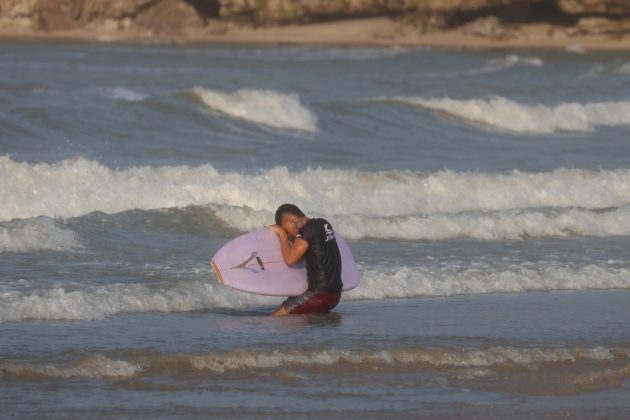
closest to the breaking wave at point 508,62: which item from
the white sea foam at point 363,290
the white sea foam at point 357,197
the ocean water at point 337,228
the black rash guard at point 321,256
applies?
the ocean water at point 337,228

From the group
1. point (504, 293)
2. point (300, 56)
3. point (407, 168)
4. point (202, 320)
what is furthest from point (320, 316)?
point (300, 56)

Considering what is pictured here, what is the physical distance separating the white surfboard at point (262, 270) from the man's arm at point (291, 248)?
18cm

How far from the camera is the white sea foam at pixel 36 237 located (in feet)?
34.3

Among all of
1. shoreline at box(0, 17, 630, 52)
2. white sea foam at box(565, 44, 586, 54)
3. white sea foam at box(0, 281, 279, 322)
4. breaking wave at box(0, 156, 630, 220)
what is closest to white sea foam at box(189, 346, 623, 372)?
white sea foam at box(0, 281, 279, 322)

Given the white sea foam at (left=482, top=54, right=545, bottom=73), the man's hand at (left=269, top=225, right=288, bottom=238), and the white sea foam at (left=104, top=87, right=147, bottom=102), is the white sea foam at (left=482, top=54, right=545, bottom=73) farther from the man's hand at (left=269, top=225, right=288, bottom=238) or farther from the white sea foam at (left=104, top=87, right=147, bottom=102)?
the man's hand at (left=269, top=225, right=288, bottom=238)

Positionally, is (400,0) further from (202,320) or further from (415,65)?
(202,320)

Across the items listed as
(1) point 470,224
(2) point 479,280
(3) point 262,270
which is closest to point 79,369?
(3) point 262,270

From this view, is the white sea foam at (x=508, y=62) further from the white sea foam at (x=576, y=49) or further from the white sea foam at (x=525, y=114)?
the white sea foam at (x=525, y=114)

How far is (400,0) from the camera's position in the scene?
44094mm

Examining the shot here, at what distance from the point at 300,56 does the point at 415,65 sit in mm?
4110

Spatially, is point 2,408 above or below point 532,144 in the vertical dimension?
above

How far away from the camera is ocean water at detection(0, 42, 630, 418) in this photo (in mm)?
6855

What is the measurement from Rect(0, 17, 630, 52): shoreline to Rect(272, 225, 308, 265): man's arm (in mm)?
31490

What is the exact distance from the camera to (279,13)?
45.2 metres
